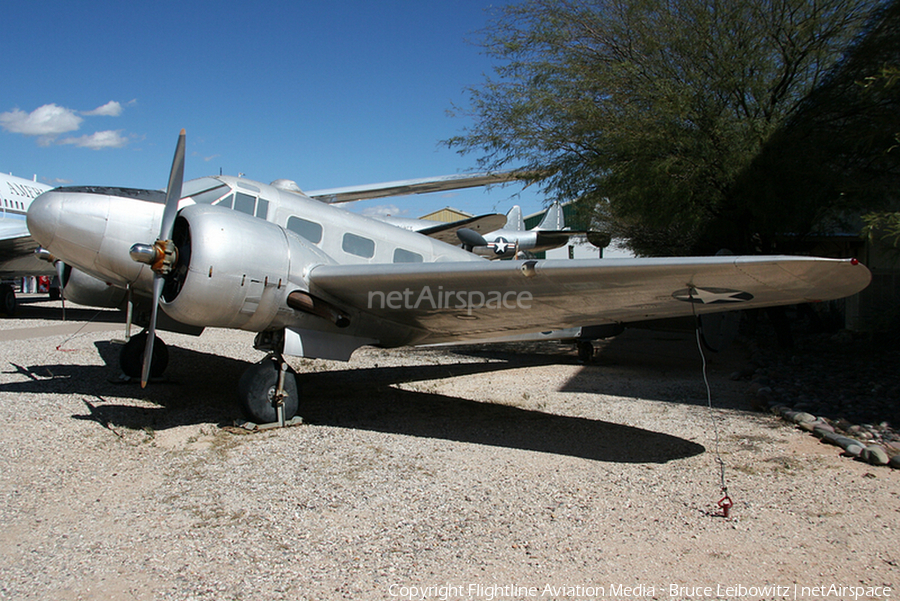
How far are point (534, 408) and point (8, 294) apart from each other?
1782cm

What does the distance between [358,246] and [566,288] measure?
9.76 feet

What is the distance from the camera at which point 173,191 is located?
17.8 feet

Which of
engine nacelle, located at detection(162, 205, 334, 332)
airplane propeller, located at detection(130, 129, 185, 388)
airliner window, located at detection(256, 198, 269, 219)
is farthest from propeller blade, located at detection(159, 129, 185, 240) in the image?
airliner window, located at detection(256, 198, 269, 219)

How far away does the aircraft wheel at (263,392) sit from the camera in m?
5.64

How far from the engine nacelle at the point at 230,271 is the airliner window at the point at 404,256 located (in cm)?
173

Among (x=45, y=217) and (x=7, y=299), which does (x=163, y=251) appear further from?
(x=7, y=299)

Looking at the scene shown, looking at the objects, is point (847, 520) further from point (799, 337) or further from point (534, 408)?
point (799, 337)

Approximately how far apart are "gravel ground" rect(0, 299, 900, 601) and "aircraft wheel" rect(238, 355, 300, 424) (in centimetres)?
25

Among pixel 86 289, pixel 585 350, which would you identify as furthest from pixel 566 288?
pixel 86 289

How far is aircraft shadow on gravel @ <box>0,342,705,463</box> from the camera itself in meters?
5.57

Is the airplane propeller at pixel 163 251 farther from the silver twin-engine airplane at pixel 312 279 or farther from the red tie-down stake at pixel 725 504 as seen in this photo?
the red tie-down stake at pixel 725 504

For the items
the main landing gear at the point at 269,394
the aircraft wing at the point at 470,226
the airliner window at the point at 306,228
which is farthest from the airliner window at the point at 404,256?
the aircraft wing at the point at 470,226

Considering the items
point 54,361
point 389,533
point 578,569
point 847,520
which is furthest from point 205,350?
point 847,520

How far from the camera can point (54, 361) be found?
367 inches
